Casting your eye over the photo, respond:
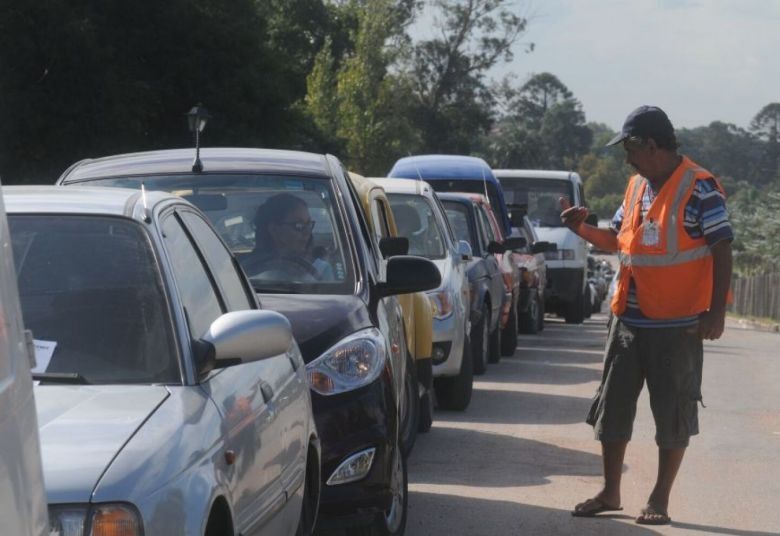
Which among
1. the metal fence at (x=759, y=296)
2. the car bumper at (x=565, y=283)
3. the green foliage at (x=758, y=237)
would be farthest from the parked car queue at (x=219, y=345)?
the green foliage at (x=758, y=237)

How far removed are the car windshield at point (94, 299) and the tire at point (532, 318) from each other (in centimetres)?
1803

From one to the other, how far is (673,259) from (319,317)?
1955 mm

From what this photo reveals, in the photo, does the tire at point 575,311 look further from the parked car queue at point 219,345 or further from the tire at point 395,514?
the tire at point 395,514

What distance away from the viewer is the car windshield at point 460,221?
15.8m

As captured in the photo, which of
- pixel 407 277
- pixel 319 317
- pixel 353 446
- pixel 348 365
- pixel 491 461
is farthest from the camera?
pixel 491 461

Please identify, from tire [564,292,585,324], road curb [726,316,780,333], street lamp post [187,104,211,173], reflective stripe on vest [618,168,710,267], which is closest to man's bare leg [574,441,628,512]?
reflective stripe on vest [618,168,710,267]

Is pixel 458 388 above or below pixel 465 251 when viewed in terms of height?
below

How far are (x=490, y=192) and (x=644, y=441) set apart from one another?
1057cm

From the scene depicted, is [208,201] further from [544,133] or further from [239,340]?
[544,133]

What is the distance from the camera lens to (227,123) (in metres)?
36.4

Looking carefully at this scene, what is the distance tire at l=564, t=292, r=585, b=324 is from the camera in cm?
2714

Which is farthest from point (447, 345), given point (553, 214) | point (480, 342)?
point (553, 214)

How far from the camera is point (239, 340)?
13.7 ft

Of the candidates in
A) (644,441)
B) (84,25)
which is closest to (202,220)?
(644,441)
